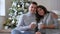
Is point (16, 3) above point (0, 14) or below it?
above

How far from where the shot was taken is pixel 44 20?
2.41 m

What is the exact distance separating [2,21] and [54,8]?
177 cm

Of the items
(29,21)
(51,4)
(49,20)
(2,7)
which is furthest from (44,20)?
(2,7)

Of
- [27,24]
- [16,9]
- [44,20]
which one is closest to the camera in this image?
[44,20]

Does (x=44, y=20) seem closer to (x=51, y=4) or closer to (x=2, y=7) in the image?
(x=51, y=4)

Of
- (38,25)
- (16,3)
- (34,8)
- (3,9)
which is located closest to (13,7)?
(16,3)

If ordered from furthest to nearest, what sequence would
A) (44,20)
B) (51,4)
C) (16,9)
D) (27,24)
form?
(51,4), (16,9), (27,24), (44,20)

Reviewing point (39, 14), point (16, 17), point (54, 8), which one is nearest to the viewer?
point (39, 14)

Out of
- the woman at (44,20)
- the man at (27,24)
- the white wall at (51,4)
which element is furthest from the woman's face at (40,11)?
the white wall at (51,4)

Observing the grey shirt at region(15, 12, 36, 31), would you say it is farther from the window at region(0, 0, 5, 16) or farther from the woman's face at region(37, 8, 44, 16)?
the window at region(0, 0, 5, 16)

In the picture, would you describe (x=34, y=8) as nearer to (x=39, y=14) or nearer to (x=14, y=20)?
(x=39, y=14)

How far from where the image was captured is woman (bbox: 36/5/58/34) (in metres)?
2.22

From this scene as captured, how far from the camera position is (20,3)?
456 cm

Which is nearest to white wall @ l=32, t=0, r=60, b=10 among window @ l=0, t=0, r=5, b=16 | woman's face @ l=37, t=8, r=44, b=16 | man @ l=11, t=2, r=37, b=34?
window @ l=0, t=0, r=5, b=16
